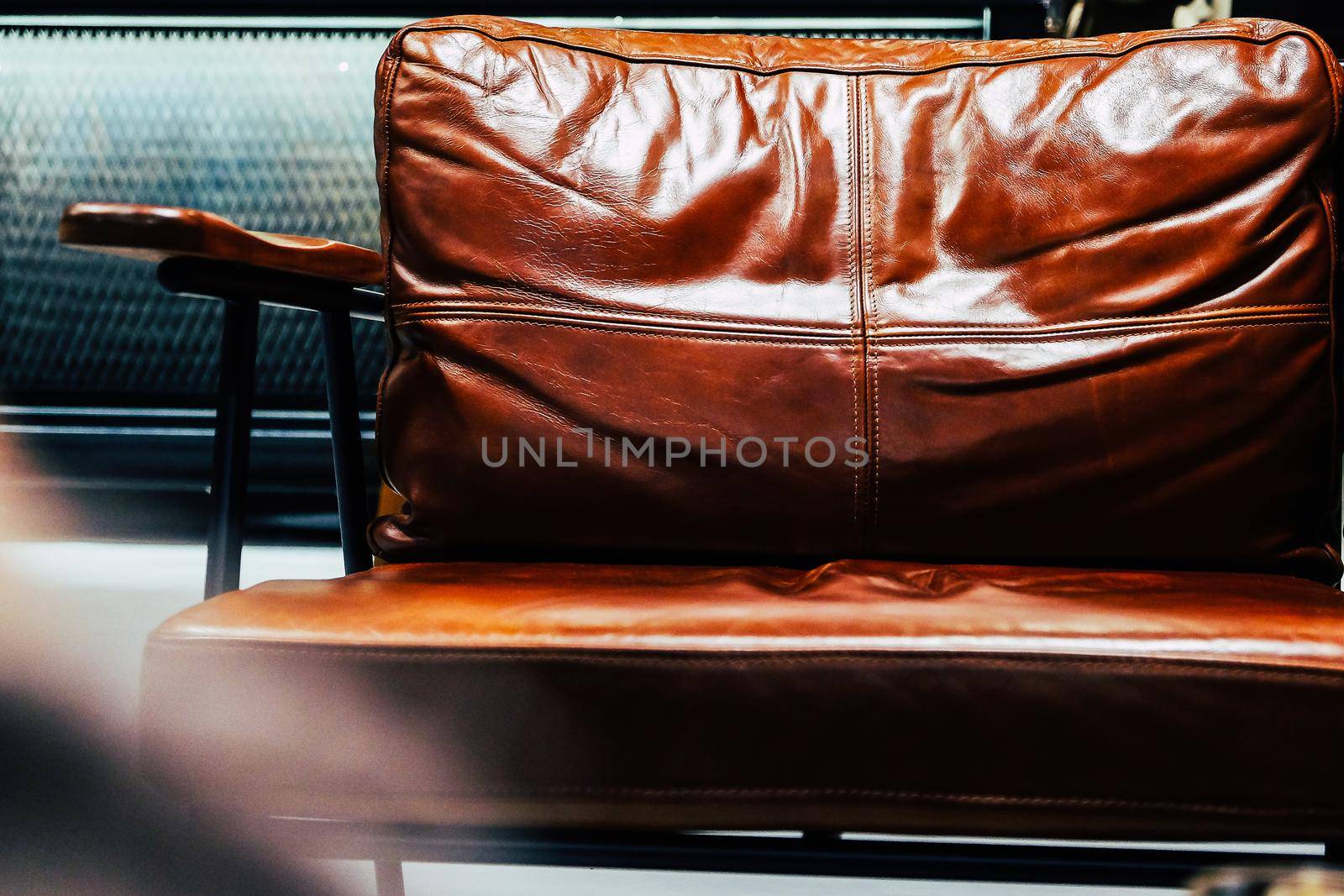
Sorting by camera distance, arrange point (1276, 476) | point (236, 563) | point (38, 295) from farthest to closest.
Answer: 1. point (38, 295)
2. point (1276, 476)
3. point (236, 563)

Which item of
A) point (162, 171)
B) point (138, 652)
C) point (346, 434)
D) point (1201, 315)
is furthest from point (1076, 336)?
point (162, 171)

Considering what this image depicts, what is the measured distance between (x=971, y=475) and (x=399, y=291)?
1.95ft

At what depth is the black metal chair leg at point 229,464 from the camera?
77 centimetres

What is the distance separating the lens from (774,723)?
24.2 inches

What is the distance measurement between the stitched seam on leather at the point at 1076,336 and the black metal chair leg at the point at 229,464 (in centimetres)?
58

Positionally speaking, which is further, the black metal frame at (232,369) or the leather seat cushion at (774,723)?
the black metal frame at (232,369)

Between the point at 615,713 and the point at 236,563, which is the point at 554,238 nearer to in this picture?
the point at 236,563

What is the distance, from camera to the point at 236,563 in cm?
79

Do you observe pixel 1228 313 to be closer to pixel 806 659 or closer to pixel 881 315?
pixel 881 315

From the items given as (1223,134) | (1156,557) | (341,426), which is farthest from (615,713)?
(1223,134)

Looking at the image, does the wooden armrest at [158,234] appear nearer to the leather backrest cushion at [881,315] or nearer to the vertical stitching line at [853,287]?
the leather backrest cushion at [881,315]

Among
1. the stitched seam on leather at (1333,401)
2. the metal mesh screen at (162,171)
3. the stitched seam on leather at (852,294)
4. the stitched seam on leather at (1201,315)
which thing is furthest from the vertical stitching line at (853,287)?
the metal mesh screen at (162,171)

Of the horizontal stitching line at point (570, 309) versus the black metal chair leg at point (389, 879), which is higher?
the horizontal stitching line at point (570, 309)

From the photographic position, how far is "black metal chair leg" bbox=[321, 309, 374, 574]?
0.94m
